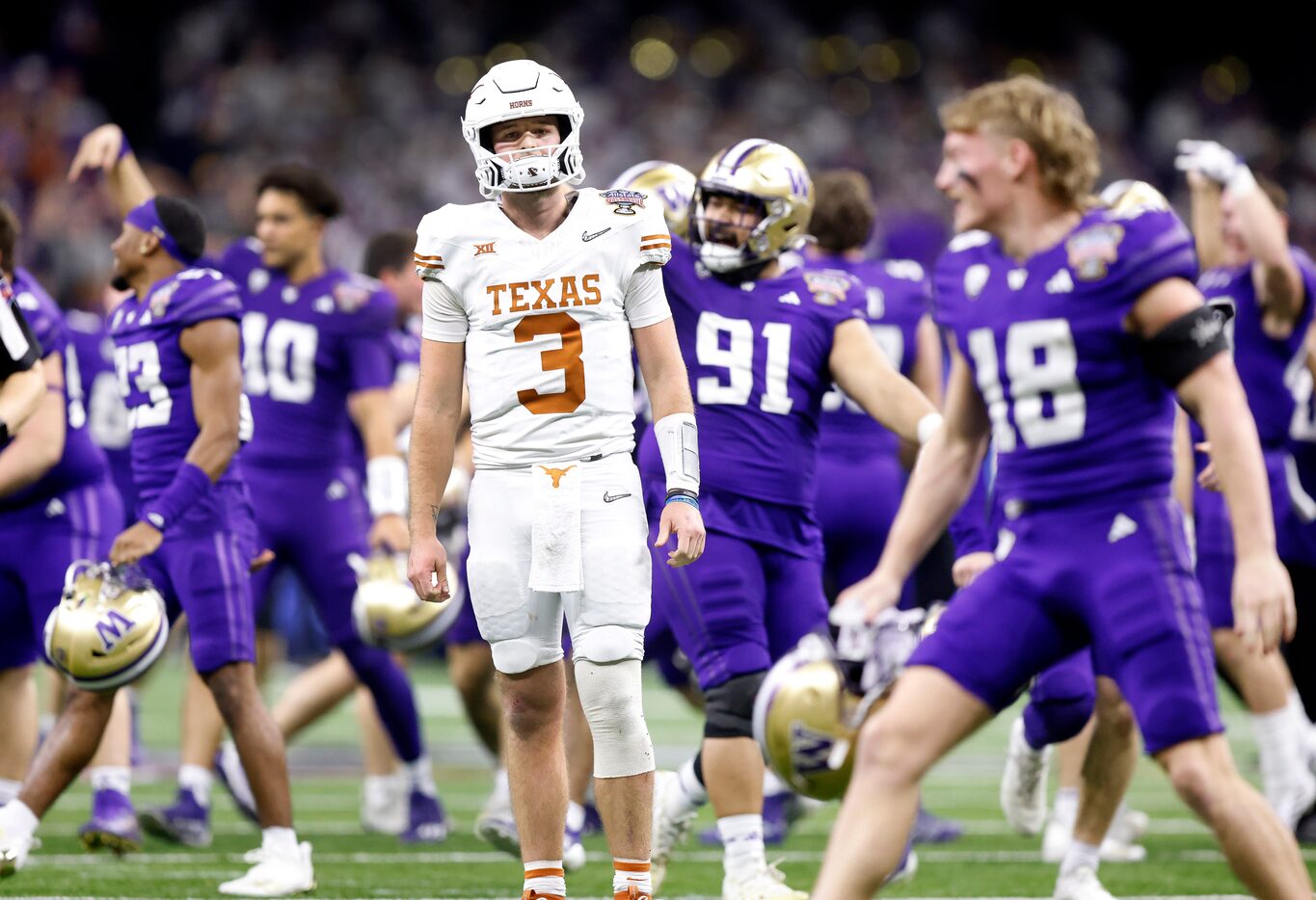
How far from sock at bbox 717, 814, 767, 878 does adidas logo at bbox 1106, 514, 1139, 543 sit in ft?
5.60

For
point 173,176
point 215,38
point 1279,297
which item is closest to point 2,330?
point 1279,297

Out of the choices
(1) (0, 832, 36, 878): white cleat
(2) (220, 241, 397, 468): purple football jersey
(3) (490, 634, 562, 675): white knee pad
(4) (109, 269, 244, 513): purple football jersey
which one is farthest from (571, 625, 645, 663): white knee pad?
(2) (220, 241, 397, 468): purple football jersey

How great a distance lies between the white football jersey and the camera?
4.60 m

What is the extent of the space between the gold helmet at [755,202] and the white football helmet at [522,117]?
3.34ft

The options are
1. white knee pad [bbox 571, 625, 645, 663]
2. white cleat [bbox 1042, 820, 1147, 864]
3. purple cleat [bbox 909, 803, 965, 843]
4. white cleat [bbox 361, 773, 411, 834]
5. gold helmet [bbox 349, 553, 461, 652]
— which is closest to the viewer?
white knee pad [bbox 571, 625, 645, 663]

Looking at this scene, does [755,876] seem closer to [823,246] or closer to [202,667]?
[202,667]

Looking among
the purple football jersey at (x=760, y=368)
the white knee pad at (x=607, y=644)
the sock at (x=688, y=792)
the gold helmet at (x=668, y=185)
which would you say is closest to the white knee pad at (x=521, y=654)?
the white knee pad at (x=607, y=644)

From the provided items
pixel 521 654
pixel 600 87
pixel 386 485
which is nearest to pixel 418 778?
pixel 386 485

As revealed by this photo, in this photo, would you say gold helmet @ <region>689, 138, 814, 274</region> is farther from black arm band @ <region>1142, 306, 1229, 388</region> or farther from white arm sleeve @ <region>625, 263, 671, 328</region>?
black arm band @ <region>1142, 306, 1229, 388</region>

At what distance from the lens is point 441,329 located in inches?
186

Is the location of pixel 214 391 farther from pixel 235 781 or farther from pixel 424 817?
pixel 424 817

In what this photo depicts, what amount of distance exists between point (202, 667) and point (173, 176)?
14.3 metres

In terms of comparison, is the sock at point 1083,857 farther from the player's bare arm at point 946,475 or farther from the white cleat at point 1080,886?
the player's bare arm at point 946,475

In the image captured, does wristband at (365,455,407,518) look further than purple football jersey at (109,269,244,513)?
Yes
